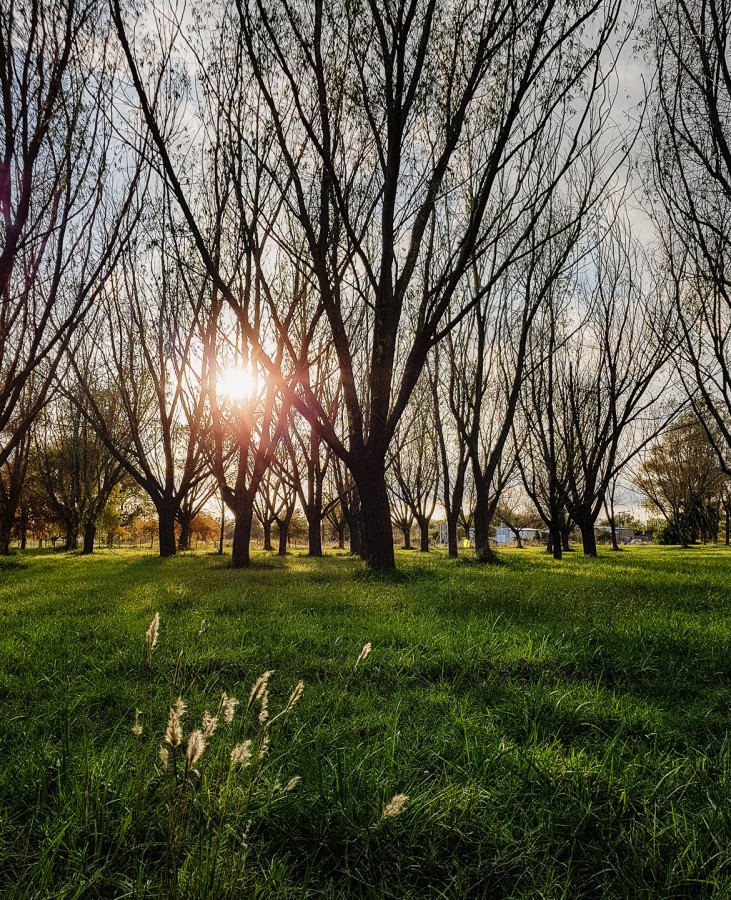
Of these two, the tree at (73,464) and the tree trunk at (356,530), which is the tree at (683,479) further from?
the tree at (73,464)

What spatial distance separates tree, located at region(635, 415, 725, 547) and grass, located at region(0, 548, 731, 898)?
98.5 ft

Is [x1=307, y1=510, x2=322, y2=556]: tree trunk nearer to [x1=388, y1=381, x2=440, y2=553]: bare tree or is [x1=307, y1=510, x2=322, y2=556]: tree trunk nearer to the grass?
[x1=388, y1=381, x2=440, y2=553]: bare tree

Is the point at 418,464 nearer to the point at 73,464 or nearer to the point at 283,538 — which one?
the point at 283,538

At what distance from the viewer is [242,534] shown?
1289 cm

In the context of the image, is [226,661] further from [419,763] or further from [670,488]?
[670,488]

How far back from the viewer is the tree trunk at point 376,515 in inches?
340

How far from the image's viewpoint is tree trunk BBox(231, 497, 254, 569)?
41.0 ft

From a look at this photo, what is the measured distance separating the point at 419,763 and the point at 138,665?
2.26 meters

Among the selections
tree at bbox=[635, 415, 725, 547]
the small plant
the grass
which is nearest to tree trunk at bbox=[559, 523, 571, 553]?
tree at bbox=[635, 415, 725, 547]

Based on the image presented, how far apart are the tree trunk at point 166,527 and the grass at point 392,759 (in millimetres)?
12276

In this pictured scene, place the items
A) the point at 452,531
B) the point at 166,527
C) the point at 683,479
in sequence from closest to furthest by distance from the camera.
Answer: the point at 166,527 < the point at 452,531 < the point at 683,479

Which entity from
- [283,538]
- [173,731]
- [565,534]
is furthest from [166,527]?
[565,534]

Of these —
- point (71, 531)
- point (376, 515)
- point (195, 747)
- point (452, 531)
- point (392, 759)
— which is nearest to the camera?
point (195, 747)

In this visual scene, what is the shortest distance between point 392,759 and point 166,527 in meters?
16.4
